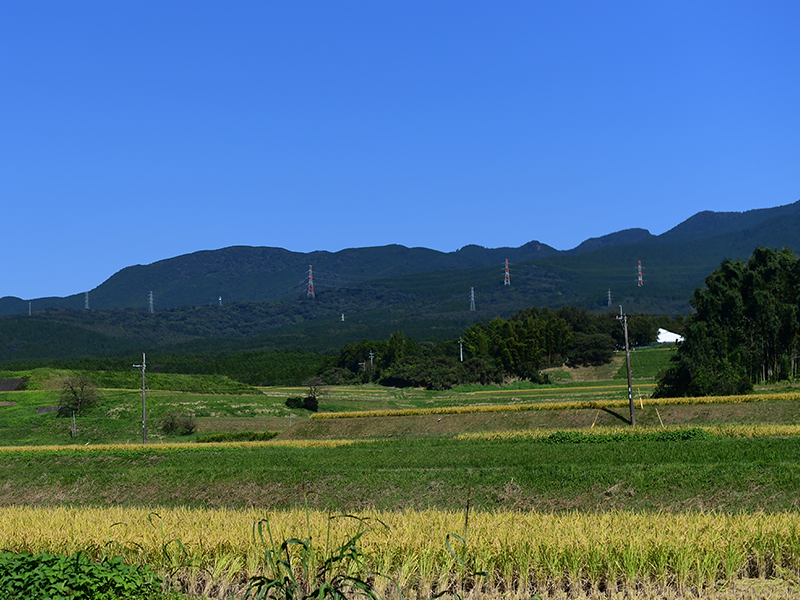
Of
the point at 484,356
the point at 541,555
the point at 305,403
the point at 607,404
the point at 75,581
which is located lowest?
the point at 305,403

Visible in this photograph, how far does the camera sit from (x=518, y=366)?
148 meters

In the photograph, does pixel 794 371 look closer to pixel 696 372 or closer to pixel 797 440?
pixel 696 372

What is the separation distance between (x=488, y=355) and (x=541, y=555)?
475ft

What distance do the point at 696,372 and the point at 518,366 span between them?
72262 millimetres

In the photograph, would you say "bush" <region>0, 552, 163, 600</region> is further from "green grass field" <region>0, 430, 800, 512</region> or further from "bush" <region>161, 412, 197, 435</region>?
"bush" <region>161, 412, 197, 435</region>

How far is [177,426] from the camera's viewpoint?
268 ft

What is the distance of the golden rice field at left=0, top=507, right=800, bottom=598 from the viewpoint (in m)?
12.5

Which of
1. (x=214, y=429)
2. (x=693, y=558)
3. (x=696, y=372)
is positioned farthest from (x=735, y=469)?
(x=214, y=429)

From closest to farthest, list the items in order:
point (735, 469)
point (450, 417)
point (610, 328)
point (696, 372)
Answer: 1. point (735, 469)
2. point (450, 417)
3. point (696, 372)
4. point (610, 328)

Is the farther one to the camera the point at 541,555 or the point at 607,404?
the point at 607,404

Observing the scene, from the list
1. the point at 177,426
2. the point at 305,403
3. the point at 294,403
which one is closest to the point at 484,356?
the point at 305,403

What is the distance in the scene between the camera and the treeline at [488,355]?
144 m

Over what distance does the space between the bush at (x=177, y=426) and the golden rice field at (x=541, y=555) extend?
67.3m

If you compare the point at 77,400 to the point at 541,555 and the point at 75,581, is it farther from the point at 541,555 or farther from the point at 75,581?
the point at 541,555
